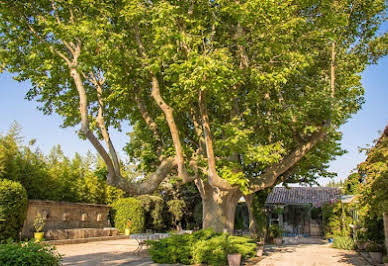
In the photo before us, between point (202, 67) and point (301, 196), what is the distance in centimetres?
3058

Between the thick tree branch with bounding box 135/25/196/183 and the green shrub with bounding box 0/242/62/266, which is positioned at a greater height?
the thick tree branch with bounding box 135/25/196/183

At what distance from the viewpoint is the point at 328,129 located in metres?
10.9

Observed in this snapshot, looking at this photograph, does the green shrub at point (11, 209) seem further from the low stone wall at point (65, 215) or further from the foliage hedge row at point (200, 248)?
the foliage hedge row at point (200, 248)

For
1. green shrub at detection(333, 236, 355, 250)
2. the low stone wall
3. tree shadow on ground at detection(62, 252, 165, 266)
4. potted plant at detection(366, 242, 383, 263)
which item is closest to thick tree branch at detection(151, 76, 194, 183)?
tree shadow on ground at detection(62, 252, 165, 266)

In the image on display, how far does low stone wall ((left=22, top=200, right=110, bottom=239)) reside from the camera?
18.2 meters

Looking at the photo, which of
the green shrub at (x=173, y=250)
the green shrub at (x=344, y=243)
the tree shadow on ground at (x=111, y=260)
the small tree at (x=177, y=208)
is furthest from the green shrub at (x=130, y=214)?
the green shrub at (x=173, y=250)

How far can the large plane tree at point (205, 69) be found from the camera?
922 cm

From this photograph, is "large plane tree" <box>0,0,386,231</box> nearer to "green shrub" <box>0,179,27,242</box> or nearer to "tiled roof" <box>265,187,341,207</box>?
"green shrub" <box>0,179,27,242</box>

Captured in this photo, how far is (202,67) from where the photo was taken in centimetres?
873

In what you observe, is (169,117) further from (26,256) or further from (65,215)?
(65,215)

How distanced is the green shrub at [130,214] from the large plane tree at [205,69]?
1329 cm

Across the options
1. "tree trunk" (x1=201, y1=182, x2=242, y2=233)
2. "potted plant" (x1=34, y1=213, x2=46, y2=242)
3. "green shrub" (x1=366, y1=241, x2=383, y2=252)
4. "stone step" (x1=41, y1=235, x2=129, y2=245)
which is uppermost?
"tree trunk" (x1=201, y1=182, x2=242, y2=233)

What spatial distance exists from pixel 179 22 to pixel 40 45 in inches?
160

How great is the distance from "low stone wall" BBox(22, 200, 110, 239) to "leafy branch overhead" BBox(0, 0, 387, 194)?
7.57 meters
